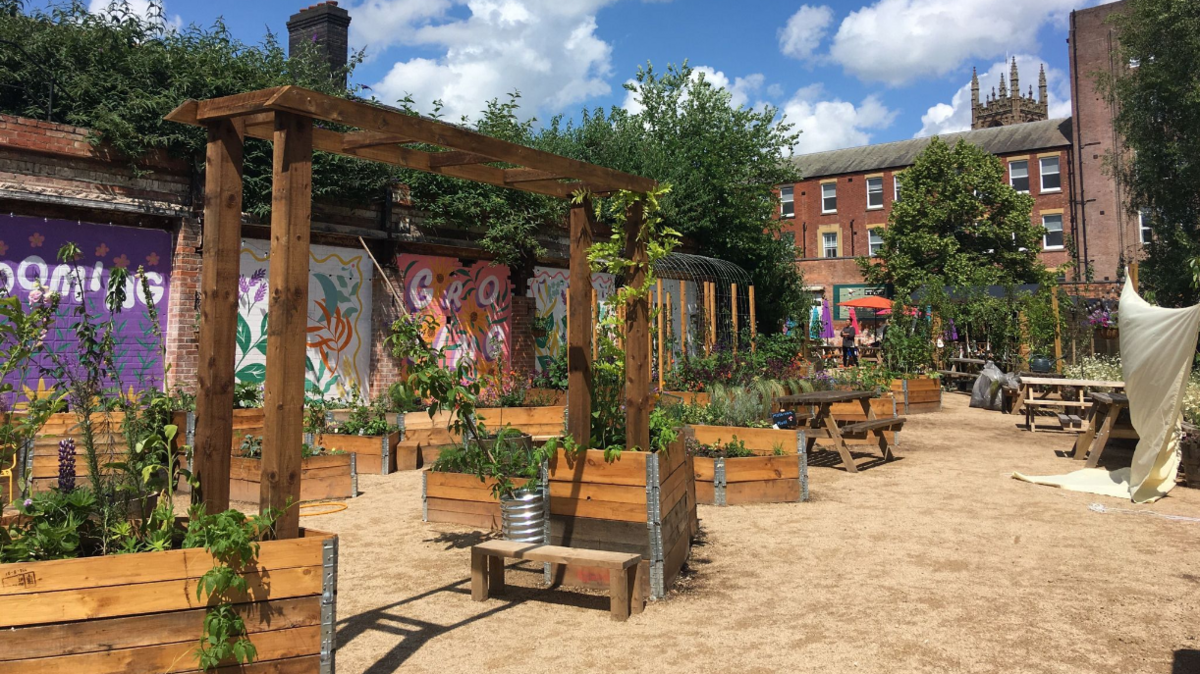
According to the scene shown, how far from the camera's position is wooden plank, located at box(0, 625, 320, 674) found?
297 centimetres

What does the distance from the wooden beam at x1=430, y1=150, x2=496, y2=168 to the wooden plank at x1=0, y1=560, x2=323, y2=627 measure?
277cm

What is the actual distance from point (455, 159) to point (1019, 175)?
37.4 meters

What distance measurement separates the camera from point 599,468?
5223 mm

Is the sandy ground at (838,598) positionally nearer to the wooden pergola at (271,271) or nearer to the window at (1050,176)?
the wooden pergola at (271,271)

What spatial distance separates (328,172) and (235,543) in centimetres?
961

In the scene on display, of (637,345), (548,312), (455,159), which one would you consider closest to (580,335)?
(637,345)

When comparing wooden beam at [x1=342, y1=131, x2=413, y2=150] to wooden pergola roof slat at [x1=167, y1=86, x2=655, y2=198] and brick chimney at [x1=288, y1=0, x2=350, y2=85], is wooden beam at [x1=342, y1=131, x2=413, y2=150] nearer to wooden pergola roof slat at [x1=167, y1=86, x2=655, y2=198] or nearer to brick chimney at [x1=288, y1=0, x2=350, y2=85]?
wooden pergola roof slat at [x1=167, y1=86, x2=655, y2=198]

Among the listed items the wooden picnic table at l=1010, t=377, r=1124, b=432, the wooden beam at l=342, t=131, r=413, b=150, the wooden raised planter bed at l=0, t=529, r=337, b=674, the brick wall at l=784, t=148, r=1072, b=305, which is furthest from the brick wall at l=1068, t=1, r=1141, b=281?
the wooden raised planter bed at l=0, t=529, r=337, b=674

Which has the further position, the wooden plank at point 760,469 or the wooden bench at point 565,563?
A: the wooden plank at point 760,469

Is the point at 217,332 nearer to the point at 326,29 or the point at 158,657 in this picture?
the point at 158,657

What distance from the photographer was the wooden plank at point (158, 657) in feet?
9.74

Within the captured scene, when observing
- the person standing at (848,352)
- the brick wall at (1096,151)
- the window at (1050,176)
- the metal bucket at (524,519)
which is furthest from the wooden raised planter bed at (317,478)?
the window at (1050,176)

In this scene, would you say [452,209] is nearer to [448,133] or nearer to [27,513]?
[448,133]

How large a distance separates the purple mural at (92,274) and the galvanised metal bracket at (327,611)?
688 centimetres
